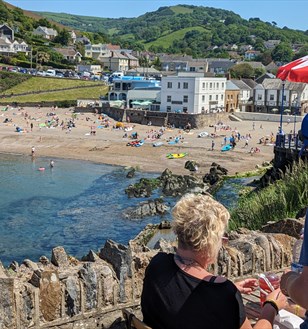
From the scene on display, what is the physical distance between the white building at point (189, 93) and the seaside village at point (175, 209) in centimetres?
14

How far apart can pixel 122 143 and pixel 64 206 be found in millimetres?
22535

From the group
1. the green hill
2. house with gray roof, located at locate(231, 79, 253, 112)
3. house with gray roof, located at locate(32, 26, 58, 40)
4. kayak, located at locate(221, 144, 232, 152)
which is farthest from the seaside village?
house with gray roof, located at locate(32, 26, 58, 40)

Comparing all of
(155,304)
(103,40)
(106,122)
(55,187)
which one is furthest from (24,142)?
(103,40)

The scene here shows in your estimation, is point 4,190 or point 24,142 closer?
point 4,190

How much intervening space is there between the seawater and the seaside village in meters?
1.65

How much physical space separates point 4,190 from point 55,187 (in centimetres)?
360

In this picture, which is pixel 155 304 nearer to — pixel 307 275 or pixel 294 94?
pixel 307 275

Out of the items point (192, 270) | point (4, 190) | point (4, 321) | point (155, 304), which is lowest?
point (4, 190)

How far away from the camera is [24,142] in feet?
186

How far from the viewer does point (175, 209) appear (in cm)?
393

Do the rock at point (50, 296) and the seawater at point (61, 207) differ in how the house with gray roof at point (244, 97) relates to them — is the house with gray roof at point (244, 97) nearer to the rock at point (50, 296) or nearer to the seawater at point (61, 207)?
the seawater at point (61, 207)

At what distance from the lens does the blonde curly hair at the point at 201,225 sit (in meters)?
3.76

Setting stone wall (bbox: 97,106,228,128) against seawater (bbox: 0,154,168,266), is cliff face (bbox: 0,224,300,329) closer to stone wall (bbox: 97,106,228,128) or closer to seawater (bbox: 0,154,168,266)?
seawater (bbox: 0,154,168,266)

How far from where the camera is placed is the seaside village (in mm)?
3812
